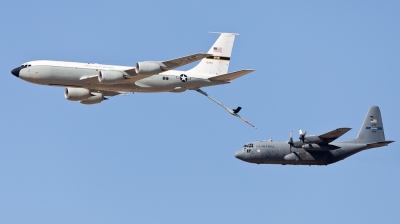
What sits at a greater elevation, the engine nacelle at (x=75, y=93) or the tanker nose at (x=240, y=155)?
the engine nacelle at (x=75, y=93)

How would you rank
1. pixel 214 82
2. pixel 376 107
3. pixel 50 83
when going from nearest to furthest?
1. pixel 50 83
2. pixel 214 82
3. pixel 376 107

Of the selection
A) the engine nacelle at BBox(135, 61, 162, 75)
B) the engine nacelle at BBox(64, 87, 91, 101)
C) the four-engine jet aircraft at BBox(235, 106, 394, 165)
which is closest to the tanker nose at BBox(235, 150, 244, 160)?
the four-engine jet aircraft at BBox(235, 106, 394, 165)

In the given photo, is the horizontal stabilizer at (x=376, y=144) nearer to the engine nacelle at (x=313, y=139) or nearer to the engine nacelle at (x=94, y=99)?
the engine nacelle at (x=313, y=139)

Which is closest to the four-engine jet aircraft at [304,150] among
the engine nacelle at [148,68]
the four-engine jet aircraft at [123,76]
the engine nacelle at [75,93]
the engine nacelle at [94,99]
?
the four-engine jet aircraft at [123,76]

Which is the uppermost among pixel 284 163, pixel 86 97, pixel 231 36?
pixel 231 36

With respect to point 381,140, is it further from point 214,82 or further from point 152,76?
point 152,76

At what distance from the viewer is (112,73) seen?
213 feet

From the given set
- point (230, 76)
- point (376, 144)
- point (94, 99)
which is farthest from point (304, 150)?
point (94, 99)

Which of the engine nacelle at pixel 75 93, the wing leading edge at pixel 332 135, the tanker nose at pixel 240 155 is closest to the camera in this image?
the engine nacelle at pixel 75 93

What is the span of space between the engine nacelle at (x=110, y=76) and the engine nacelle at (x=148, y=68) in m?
1.86

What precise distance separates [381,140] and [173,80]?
2654 centimetres

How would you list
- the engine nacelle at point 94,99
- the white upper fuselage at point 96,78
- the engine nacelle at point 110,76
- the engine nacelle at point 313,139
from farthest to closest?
the engine nacelle at point 313,139 → the engine nacelle at point 94,99 → the engine nacelle at point 110,76 → the white upper fuselage at point 96,78

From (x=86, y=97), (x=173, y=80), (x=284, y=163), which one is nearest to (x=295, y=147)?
(x=284, y=163)

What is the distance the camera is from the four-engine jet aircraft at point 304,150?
3012 inches
